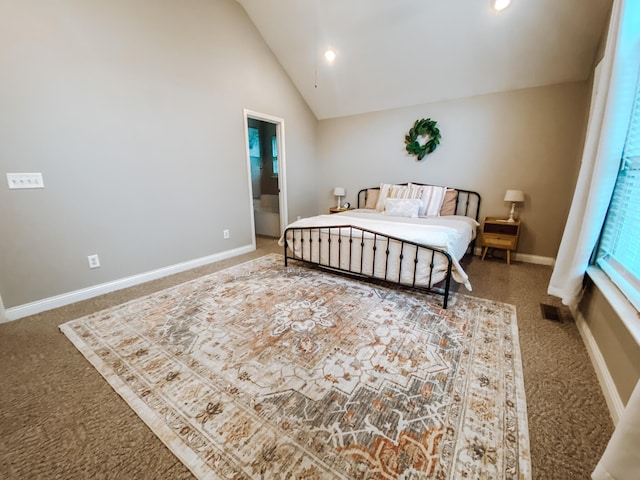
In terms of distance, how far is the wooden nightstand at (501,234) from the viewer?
341 cm

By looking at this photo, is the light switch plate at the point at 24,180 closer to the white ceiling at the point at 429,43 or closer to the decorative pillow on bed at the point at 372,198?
the white ceiling at the point at 429,43

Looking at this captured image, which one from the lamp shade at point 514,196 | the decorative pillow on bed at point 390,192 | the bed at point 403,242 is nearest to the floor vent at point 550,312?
the bed at point 403,242

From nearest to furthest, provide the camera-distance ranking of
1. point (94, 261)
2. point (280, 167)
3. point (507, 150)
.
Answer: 1. point (94, 261)
2. point (507, 150)
3. point (280, 167)

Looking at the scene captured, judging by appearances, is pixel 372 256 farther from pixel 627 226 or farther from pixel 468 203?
pixel 468 203

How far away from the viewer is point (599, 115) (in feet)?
5.74

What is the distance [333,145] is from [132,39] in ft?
10.8

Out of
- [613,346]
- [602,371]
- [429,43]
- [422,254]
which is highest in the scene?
[429,43]

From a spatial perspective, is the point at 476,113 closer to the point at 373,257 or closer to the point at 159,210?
the point at 373,257

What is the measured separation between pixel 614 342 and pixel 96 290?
13.1ft

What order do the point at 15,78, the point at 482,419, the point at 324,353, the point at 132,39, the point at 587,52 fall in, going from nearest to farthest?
the point at 482,419 → the point at 324,353 → the point at 15,78 → the point at 132,39 → the point at 587,52

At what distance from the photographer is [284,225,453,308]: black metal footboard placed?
236cm

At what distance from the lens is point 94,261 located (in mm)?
2547

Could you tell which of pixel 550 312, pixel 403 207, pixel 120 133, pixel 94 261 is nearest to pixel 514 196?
pixel 403 207

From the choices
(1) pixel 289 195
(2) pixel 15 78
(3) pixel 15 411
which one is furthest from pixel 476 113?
(3) pixel 15 411
